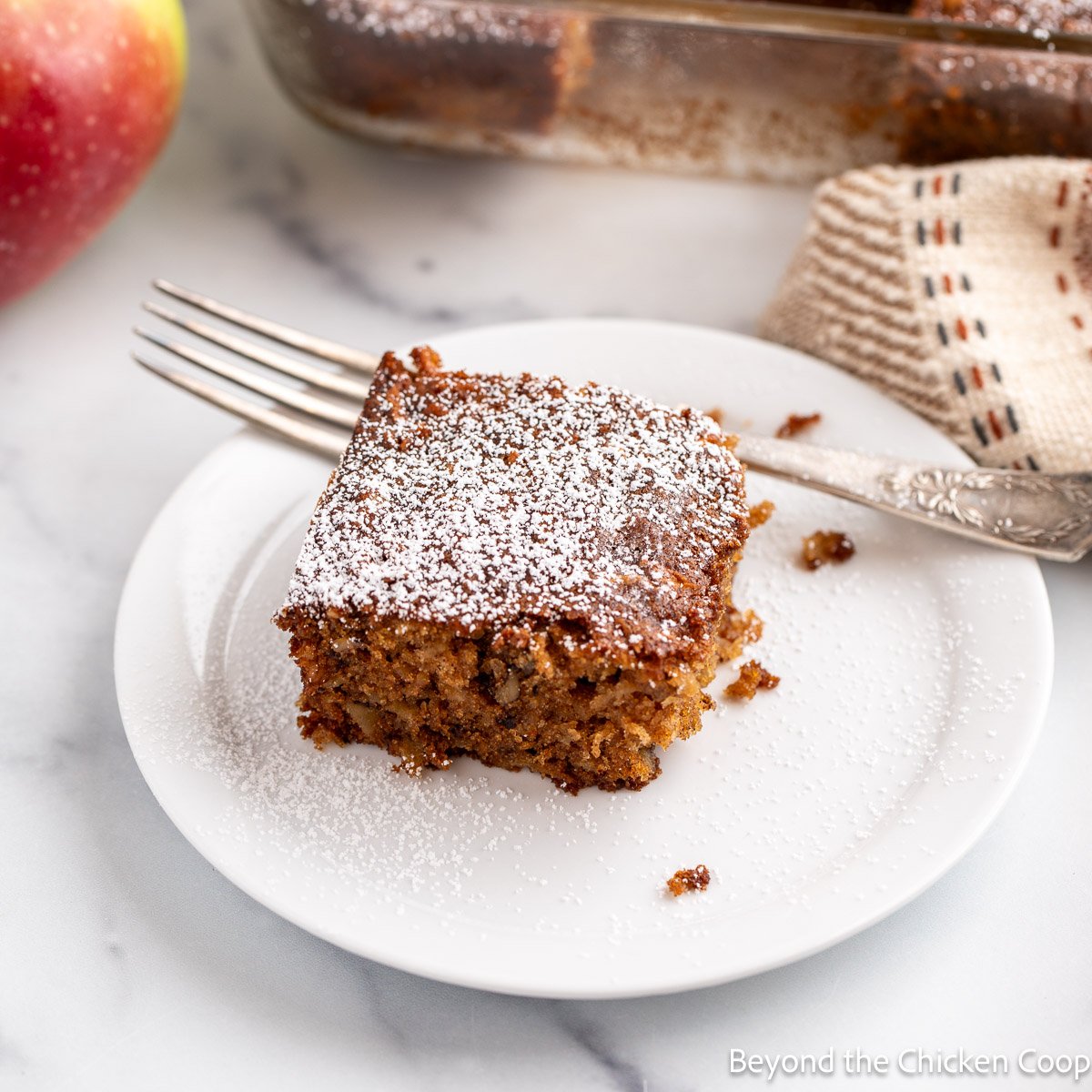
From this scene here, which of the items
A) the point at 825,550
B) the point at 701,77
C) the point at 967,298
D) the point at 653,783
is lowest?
the point at 653,783

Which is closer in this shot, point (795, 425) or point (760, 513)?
point (760, 513)

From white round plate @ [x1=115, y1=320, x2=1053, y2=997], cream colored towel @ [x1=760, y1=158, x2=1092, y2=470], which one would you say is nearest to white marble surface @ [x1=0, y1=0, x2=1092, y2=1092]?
white round plate @ [x1=115, y1=320, x2=1053, y2=997]

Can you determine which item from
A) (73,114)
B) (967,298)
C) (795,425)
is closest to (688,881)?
(795,425)

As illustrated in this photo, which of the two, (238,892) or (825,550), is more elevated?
(825,550)

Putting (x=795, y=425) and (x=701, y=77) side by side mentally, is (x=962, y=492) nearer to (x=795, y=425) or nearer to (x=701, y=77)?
(x=795, y=425)

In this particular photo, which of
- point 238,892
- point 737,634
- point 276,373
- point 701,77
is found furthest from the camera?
point 701,77

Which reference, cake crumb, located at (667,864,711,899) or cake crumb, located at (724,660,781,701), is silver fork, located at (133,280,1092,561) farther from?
cake crumb, located at (667,864,711,899)

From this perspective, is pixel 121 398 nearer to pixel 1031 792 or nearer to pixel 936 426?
pixel 936 426

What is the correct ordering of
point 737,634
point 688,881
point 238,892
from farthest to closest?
point 737,634, point 238,892, point 688,881
